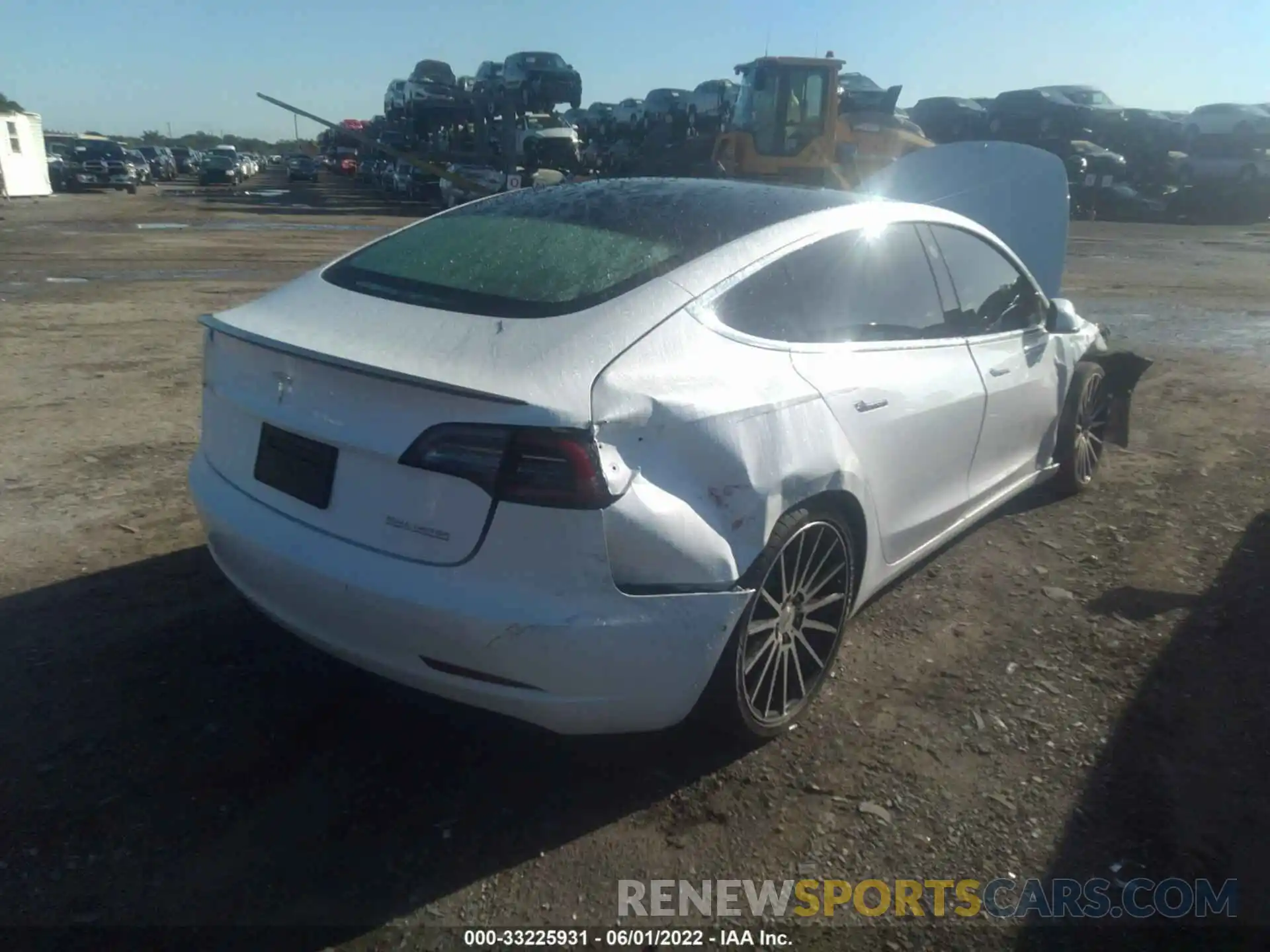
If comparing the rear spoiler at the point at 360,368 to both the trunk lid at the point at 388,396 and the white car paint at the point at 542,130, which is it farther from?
the white car paint at the point at 542,130

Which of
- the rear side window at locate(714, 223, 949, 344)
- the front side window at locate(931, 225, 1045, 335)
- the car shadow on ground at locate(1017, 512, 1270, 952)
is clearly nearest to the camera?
the car shadow on ground at locate(1017, 512, 1270, 952)

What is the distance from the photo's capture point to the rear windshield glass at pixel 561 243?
9.89 ft

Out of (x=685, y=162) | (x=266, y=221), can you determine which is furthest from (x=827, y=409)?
(x=266, y=221)

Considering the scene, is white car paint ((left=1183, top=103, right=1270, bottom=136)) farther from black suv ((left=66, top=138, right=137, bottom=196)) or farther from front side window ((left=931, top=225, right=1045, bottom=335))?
black suv ((left=66, top=138, right=137, bottom=196))

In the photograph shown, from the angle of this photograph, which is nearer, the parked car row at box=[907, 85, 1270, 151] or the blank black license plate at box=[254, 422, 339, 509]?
the blank black license plate at box=[254, 422, 339, 509]

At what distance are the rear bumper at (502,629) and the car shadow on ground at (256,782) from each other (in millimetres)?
356

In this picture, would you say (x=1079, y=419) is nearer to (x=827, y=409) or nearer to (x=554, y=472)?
(x=827, y=409)

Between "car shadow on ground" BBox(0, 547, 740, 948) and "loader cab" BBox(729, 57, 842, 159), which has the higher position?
"loader cab" BBox(729, 57, 842, 159)

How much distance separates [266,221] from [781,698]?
957 inches

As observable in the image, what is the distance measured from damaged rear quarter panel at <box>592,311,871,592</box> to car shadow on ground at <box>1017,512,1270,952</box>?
1.21 m

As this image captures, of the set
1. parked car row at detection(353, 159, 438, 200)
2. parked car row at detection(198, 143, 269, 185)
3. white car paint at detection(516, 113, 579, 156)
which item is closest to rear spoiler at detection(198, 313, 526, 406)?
white car paint at detection(516, 113, 579, 156)

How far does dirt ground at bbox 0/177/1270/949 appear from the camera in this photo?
2570 mm

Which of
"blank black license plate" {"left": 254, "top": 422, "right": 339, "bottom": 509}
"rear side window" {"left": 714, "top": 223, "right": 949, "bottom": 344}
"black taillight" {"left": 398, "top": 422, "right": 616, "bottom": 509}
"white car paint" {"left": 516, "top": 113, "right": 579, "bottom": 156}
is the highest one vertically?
"white car paint" {"left": 516, "top": 113, "right": 579, "bottom": 156}

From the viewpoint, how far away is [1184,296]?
13367 millimetres
